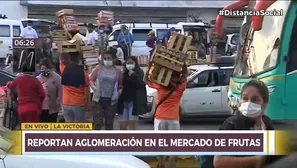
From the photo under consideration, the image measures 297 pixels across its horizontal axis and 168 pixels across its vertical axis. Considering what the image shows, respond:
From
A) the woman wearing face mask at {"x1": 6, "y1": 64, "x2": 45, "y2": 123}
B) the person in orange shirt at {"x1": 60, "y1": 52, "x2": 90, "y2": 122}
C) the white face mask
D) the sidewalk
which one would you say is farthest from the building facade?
the sidewalk

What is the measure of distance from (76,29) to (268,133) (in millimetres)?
1600

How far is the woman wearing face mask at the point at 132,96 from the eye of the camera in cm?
615

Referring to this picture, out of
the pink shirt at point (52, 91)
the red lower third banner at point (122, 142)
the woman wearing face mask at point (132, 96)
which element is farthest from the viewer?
the woman wearing face mask at point (132, 96)

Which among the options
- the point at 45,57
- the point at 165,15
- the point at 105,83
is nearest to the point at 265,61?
the point at 165,15

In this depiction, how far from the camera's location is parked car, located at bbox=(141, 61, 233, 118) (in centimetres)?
626

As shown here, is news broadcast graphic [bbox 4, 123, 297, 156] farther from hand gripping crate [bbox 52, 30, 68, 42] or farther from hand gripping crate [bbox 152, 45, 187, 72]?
hand gripping crate [bbox 52, 30, 68, 42]

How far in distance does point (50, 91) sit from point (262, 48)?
5.38 feet

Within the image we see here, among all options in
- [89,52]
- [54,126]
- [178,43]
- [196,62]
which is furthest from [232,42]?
[54,126]

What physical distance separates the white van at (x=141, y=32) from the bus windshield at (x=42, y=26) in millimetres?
460

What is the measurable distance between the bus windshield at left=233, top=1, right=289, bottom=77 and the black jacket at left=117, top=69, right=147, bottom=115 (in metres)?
0.74

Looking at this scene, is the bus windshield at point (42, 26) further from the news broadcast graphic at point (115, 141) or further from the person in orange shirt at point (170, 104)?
the person in orange shirt at point (170, 104)

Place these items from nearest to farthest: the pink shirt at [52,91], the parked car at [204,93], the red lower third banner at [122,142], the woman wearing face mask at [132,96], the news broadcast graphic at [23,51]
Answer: the red lower third banner at [122,142] < the news broadcast graphic at [23,51] < the pink shirt at [52,91] < the woman wearing face mask at [132,96] < the parked car at [204,93]

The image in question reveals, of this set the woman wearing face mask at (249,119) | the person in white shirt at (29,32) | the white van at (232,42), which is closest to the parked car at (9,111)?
the person in white shirt at (29,32)
